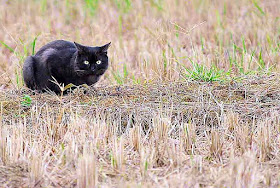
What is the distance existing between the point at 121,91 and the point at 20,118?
1326 mm

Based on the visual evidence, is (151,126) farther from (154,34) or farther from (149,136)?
(154,34)

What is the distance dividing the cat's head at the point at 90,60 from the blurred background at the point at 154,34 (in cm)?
65

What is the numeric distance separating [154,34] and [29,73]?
5.57 feet

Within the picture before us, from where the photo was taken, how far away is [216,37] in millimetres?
8422

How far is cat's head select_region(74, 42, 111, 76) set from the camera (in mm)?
5492

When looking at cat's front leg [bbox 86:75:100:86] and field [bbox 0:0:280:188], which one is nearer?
field [bbox 0:0:280:188]

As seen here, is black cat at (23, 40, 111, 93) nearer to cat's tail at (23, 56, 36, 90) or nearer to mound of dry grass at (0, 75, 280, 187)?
cat's tail at (23, 56, 36, 90)

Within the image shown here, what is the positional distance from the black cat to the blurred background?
42cm

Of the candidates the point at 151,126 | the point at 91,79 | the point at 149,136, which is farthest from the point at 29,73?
the point at 149,136

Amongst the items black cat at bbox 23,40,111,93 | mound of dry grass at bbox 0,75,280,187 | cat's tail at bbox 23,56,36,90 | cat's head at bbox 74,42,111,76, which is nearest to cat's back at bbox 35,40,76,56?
black cat at bbox 23,40,111,93

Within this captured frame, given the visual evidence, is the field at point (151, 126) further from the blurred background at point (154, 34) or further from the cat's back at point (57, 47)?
the cat's back at point (57, 47)

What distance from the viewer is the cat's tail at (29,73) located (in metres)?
5.91

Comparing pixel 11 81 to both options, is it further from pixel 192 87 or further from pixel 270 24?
pixel 270 24

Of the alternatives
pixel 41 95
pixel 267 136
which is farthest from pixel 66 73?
pixel 267 136
